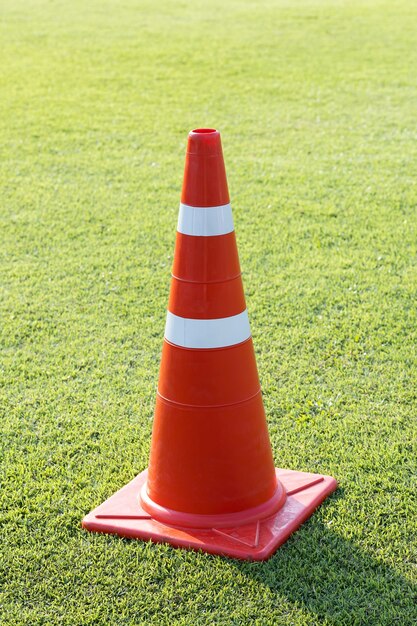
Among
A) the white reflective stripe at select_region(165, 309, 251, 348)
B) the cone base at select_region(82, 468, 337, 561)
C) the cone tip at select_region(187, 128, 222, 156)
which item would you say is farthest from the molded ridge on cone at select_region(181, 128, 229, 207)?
the cone base at select_region(82, 468, 337, 561)

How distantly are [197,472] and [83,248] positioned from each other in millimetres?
3352

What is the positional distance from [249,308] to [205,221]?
7.16 ft

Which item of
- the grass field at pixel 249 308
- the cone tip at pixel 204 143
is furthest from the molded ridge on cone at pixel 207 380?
the grass field at pixel 249 308

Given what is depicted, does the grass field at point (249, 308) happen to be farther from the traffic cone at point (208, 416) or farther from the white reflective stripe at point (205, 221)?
the white reflective stripe at point (205, 221)

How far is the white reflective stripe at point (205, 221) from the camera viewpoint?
3.30 m

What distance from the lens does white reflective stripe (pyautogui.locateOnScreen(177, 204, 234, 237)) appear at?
130 inches

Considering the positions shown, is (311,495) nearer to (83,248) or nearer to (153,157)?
(83,248)

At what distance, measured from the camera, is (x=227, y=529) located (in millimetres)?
3391

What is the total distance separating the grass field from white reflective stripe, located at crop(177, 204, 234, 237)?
1.12 m

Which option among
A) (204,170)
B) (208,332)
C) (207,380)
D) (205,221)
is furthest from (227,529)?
(204,170)

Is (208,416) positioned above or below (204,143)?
below

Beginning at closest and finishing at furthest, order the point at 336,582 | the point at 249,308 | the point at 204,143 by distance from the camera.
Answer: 1. the point at 336,582
2. the point at 204,143
3. the point at 249,308

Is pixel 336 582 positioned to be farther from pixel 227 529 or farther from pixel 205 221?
pixel 205 221

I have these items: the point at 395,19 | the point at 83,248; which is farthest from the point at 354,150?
the point at 395,19
